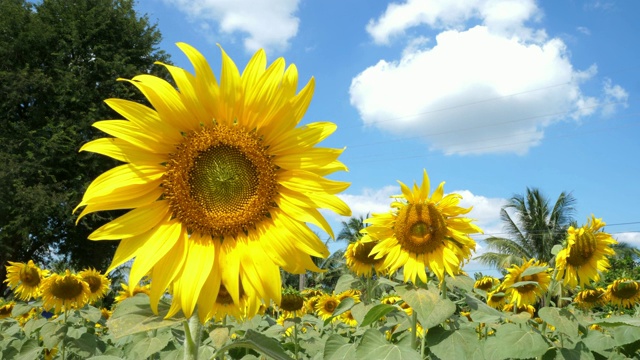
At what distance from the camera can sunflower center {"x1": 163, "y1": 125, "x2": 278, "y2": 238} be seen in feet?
5.12

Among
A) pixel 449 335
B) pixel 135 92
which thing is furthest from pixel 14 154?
pixel 449 335

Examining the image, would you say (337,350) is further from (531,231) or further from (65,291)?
(531,231)

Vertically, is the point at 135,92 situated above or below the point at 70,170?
above

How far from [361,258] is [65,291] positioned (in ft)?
9.31

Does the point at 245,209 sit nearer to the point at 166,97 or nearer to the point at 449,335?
the point at 166,97

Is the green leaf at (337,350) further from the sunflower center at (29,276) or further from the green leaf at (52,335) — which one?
the sunflower center at (29,276)

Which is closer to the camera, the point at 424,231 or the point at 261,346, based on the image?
the point at 261,346

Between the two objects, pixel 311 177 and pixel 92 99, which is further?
pixel 92 99

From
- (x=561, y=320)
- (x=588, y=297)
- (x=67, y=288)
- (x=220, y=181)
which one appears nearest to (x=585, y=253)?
(x=561, y=320)

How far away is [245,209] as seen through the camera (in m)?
1.59

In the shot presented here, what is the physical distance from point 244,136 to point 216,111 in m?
0.11

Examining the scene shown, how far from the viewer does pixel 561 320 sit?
3.31m

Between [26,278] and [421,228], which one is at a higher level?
[421,228]

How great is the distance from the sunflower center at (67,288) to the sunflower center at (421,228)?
11.1 feet
